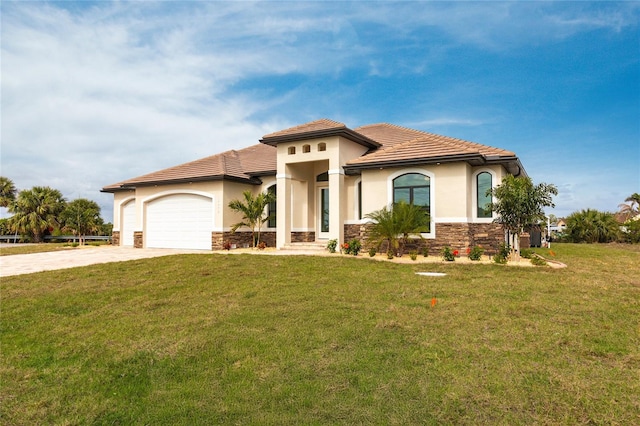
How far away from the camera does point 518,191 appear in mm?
12883

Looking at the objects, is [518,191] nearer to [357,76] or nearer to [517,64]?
[517,64]

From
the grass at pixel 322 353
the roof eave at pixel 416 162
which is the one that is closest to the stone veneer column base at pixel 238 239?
the roof eave at pixel 416 162

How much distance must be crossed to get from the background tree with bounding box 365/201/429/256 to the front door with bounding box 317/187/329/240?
482cm

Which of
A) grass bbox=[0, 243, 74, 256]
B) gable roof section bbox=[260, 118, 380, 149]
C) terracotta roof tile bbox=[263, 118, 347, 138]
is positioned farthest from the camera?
grass bbox=[0, 243, 74, 256]

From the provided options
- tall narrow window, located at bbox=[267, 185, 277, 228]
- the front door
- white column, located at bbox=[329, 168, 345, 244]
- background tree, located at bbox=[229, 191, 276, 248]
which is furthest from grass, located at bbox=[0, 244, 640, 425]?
tall narrow window, located at bbox=[267, 185, 277, 228]

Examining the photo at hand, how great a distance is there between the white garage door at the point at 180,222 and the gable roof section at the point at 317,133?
204 inches

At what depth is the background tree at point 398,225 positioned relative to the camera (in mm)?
14242

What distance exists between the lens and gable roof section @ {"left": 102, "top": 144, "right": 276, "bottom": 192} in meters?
19.8

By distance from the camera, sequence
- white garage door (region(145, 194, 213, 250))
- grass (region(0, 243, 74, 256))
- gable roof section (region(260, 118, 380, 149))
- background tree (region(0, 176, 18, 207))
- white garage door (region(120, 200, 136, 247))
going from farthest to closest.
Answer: background tree (region(0, 176, 18, 207)) → white garage door (region(120, 200, 136, 247)) → white garage door (region(145, 194, 213, 250)) → grass (region(0, 243, 74, 256)) → gable roof section (region(260, 118, 380, 149))

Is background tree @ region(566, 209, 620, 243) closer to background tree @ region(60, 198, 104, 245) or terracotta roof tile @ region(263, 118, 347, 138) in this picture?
terracotta roof tile @ region(263, 118, 347, 138)

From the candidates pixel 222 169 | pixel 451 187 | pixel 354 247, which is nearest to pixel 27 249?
pixel 222 169

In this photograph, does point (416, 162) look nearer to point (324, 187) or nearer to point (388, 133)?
point (324, 187)

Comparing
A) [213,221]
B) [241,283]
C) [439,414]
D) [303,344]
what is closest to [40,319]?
[241,283]

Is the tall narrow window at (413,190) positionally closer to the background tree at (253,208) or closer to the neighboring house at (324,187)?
the neighboring house at (324,187)
